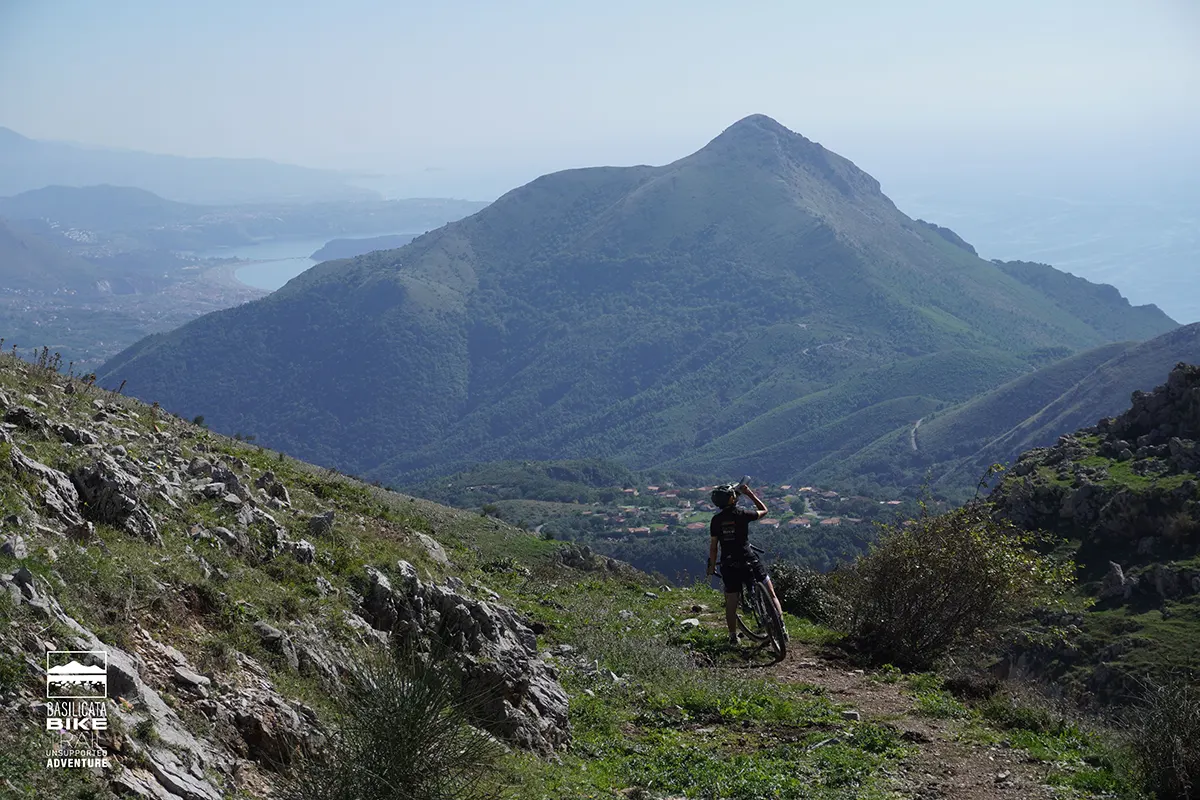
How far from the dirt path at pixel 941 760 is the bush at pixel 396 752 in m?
3.87

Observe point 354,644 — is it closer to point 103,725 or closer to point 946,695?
point 103,725

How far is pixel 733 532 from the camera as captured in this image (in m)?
11.7

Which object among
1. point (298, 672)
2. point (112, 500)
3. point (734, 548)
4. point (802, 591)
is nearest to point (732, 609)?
point (734, 548)

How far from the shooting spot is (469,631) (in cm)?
902

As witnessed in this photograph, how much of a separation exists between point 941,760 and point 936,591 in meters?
4.38

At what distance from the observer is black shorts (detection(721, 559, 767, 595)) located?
11.7m

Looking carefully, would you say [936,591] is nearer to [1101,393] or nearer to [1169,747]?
[1169,747]

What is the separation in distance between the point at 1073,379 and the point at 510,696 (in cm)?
15796

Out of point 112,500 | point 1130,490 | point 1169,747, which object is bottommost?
point 1130,490

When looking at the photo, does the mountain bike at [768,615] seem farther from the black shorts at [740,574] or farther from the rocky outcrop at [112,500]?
the rocky outcrop at [112,500]

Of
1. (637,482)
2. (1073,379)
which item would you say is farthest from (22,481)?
(1073,379)

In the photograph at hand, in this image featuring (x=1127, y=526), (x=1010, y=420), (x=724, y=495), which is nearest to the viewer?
(x=724, y=495)

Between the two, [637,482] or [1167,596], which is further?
[637,482]

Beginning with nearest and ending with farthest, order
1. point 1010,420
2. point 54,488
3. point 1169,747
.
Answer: point 1169,747
point 54,488
point 1010,420
